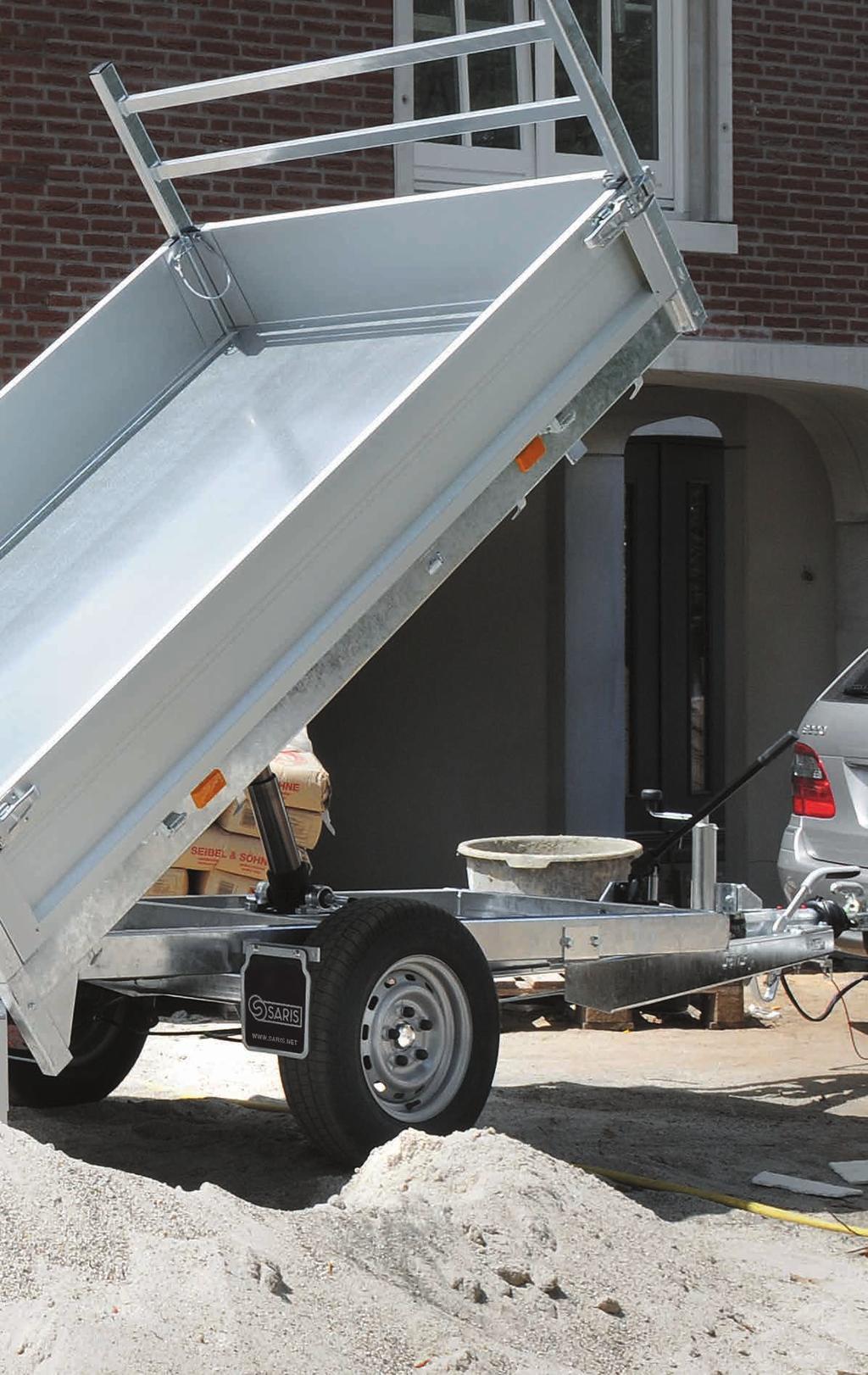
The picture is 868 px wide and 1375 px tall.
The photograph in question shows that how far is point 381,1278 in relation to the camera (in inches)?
178

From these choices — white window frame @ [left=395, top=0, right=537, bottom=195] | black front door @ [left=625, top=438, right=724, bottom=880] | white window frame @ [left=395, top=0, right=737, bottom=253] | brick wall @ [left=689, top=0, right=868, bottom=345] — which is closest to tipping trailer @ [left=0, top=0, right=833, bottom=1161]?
white window frame @ [left=395, top=0, right=537, bottom=195]

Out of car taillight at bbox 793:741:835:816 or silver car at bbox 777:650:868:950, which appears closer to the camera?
silver car at bbox 777:650:868:950

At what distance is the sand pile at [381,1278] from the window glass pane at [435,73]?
8114 mm

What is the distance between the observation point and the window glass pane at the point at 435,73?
466 inches

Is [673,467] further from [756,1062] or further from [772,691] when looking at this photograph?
[756,1062]

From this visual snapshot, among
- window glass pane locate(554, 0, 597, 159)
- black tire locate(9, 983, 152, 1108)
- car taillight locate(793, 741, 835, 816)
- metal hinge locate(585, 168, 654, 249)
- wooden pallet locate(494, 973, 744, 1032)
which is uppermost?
window glass pane locate(554, 0, 597, 159)

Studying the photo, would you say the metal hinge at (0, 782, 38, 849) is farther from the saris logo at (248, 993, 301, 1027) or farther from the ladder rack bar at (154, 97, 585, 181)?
the ladder rack bar at (154, 97, 585, 181)

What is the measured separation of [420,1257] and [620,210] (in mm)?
3074

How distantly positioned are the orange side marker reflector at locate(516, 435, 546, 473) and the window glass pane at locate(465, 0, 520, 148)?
654 centimetres

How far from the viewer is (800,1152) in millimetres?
6980

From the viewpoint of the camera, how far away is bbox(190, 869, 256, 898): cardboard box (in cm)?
904

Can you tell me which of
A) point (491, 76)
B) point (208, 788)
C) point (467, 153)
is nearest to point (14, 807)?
point (208, 788)

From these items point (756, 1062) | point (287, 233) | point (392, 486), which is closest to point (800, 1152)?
point (756, 1062)

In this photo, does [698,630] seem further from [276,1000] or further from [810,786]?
[276,1000]
